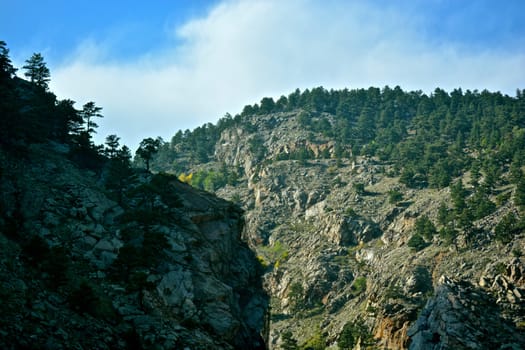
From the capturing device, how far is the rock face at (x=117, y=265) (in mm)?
43500

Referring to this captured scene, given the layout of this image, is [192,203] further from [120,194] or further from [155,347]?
[155,347]

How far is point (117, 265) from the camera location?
5572 cm

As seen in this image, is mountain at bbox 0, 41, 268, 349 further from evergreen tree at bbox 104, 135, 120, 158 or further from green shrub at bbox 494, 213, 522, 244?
green shrub at bbox 494, 213, 522, 244

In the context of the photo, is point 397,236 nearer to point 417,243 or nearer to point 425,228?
point 425,228

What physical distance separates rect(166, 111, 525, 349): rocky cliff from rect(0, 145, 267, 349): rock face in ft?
59.3

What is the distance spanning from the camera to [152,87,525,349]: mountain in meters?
82.9

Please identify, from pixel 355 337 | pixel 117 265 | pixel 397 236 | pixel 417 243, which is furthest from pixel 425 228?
pixel 117 265

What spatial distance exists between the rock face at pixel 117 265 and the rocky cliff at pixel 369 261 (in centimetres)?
1807

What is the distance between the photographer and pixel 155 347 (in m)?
46.8

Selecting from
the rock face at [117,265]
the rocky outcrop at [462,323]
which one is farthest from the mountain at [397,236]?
the rock face at [117,265]

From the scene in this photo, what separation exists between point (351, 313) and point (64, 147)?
68.5 meters

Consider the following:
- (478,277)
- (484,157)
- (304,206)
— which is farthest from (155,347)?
(484,157)

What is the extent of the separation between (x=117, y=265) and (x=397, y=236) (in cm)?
9223

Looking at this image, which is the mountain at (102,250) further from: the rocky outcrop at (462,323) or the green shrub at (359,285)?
the green shrub at (359,285)
